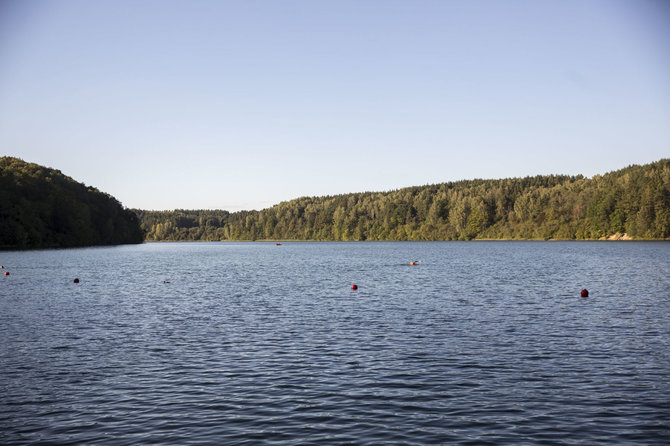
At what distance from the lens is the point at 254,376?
76.0ft

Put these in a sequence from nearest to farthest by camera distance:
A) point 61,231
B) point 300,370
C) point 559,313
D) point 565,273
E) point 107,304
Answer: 1. point 300,370
2. point 559,313
3. point 107,304
4. point 565,273
5. point 61,231

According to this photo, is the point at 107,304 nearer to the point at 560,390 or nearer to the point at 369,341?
the point at 369,341

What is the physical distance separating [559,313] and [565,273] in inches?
1665

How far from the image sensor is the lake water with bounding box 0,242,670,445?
17.0m

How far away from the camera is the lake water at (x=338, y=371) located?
17031 millimetres

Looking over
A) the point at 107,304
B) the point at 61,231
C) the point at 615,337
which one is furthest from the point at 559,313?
the point at 61,231

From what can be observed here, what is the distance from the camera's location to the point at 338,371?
23828 millimetres

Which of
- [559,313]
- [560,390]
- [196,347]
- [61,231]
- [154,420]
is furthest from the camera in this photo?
[61,231]

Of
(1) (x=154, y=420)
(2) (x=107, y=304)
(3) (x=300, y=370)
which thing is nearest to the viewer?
(1) (x=154, y=420)

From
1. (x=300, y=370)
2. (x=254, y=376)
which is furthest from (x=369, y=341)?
(x=254, y=376)

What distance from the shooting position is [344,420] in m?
17.7

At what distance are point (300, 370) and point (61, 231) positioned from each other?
20186 centimetres

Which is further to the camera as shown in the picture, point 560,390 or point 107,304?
point 107,304

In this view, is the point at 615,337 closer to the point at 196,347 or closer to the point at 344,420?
the point at 344,420
